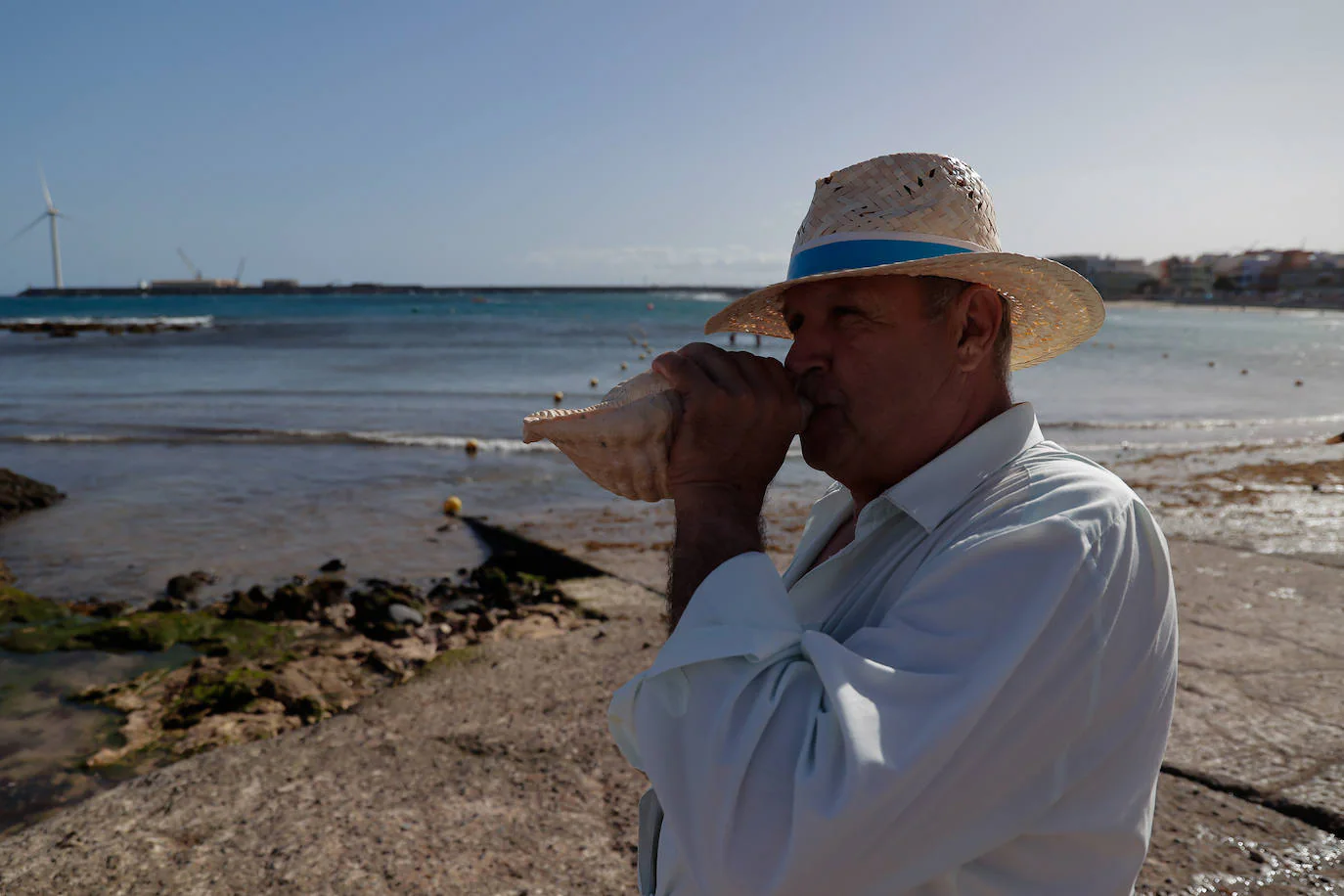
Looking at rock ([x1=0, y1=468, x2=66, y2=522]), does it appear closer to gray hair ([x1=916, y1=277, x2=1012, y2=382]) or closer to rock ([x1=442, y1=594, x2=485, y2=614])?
rock ([x1=442, y1=594, x2=485, y2=614])

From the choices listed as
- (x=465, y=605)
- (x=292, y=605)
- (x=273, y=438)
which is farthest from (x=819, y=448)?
(x=273, y=438)

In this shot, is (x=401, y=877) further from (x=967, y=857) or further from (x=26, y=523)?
(x=26, y=523)

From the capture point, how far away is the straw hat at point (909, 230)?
1.34 metres

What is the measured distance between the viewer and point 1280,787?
272 cm

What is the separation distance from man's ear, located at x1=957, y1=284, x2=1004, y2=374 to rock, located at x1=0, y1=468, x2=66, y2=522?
899cm

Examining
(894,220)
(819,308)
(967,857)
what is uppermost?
(894,220)

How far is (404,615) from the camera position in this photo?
518 centimetres

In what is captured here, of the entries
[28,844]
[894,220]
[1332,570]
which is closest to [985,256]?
[894,220]

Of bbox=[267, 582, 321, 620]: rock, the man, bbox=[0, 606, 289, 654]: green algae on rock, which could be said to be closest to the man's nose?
the man

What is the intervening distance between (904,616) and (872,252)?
1.88 ft

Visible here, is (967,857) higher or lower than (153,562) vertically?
higher

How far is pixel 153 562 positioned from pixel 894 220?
22.9 ft

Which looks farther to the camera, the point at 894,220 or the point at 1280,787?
the point at 1280,787

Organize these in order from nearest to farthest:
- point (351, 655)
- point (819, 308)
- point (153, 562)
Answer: point (819, 308)
point (351, 655)
point (153, 562)
